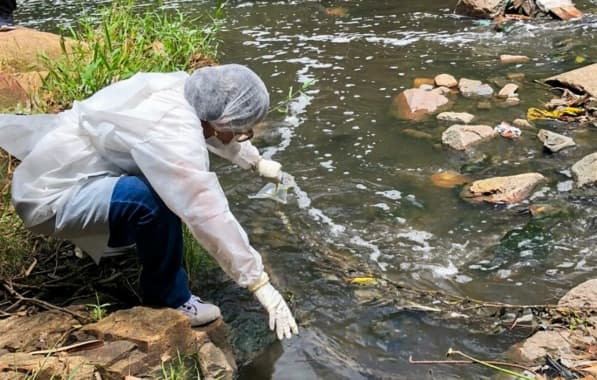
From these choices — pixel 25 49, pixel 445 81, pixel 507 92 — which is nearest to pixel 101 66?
pixel 25 49

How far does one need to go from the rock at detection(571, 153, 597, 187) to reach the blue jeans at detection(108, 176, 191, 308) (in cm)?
268

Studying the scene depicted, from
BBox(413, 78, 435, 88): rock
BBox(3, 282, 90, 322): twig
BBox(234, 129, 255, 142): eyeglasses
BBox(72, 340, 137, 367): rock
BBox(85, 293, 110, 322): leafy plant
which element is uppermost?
BBox(234, 129, 255, 142): eyeglasses

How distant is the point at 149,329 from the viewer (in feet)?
7.92

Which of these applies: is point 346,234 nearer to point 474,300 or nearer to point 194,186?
point 474,300

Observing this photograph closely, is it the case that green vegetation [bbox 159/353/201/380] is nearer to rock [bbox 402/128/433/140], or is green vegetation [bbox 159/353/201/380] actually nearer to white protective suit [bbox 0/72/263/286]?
white protective suit [bbox 0/72/263/286]

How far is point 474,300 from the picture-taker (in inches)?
120

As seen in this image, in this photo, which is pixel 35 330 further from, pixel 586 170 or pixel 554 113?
pixel 554 113

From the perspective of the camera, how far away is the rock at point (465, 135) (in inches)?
184

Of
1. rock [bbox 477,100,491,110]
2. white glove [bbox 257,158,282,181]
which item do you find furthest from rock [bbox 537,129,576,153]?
white glove [bbox 257,158,282,181]

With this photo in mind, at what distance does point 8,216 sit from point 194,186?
1.23 metres

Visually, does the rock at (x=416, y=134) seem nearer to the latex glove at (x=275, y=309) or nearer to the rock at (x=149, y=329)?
the latex glove at (x=275, y=309)

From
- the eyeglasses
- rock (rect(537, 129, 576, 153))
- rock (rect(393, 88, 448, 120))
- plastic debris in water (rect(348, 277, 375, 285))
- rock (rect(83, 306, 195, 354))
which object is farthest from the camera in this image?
rock (rect(393, 88, 448, 120))

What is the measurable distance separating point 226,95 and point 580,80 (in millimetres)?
4098

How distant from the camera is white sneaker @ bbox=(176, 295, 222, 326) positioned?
8.70 ft
